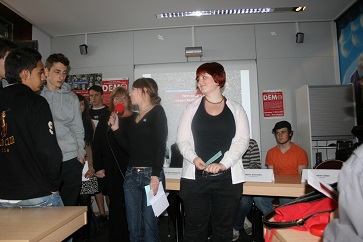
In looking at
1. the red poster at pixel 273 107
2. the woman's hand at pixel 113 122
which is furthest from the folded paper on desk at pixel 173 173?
the red poster at pixel 273 107

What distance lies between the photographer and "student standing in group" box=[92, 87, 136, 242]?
2.45m

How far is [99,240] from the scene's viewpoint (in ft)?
10.4

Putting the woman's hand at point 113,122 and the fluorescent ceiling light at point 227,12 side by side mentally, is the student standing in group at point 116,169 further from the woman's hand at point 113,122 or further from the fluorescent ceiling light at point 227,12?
the fluorescent ceiling light at point 227,12

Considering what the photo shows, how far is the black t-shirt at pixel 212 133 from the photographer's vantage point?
5.82ft

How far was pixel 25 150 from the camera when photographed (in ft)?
4.61

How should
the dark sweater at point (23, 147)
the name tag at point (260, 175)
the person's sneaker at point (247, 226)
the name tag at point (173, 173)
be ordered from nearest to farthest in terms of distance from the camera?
the dark sweater at point (23, 147) → the name tag at point (260, 175) → the name tag at point (173, 173) → the person's sneaker at point (247, 226)

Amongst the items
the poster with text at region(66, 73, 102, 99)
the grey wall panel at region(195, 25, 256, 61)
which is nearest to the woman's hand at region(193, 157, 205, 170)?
the grey wall panel at region(195, 25, 256, 61)

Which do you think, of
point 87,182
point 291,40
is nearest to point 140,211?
point 87,182

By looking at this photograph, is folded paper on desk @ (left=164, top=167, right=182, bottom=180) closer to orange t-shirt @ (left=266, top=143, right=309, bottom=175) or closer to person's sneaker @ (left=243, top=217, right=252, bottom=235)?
person's sneaker @ (left=243, top=217, right=252, bottom=235)

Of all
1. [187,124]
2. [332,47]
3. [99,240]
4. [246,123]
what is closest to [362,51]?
[332,47]

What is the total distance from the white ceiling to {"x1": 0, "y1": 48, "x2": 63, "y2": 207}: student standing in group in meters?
2.69

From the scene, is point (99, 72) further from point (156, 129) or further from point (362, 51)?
point (362, 51)

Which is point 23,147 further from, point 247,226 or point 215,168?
point 247,226

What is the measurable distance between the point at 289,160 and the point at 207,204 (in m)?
2.03
